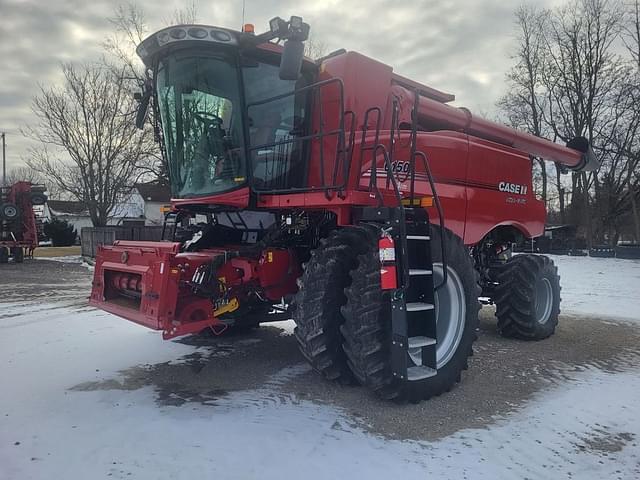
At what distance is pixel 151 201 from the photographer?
4525cm

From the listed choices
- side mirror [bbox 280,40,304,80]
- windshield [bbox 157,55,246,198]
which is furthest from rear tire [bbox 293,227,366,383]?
side mirror [bbox 280,40,304,80]

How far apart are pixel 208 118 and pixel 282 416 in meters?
2.84

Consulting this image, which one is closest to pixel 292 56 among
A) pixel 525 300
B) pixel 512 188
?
pixel 512 188

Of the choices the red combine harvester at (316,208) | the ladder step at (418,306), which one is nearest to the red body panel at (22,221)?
the red combine harvester at (316,208)

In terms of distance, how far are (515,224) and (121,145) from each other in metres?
19.6

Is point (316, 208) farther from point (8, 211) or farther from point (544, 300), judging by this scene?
point (8, 211)

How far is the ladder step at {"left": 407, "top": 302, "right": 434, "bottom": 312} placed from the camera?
3.94 m

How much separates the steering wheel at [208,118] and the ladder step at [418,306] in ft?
8.13

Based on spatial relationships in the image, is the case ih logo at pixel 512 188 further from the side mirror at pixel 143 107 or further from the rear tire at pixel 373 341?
the side mirror at pixel 143 107

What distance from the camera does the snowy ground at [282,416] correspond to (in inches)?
120

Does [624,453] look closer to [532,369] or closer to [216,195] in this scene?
[532,369]

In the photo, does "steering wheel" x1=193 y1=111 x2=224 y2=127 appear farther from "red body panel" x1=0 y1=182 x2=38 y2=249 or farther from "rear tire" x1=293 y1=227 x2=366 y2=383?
"red body panel" x1=0 y1=182 x2=38 y2=249

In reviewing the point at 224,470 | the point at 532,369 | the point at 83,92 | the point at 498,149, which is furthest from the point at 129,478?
the point at 83,92

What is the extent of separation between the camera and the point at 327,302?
4.18 m
